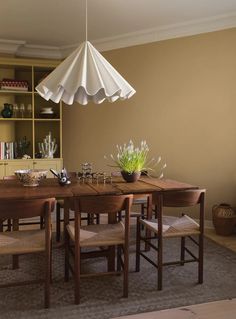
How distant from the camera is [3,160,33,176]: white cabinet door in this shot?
4902mm

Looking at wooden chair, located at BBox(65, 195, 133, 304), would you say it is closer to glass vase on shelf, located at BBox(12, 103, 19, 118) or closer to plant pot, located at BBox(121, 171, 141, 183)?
plant pot, located at BBox(121, 171, 141, 183)

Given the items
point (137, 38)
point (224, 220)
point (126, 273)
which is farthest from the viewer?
point (137, 38)

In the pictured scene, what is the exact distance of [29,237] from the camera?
2.53 m

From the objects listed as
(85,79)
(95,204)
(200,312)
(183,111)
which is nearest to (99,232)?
(95,204)

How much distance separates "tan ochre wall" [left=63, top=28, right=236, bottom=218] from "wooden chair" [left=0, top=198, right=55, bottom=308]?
2.59m

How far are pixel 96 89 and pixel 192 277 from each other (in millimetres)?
1749

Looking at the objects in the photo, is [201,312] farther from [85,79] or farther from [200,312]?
[85,79]

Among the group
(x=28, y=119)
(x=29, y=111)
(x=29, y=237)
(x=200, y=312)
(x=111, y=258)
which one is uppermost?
(x=29, y=111)

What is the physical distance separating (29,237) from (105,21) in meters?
2.91

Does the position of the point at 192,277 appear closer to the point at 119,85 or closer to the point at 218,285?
the point at 218,285

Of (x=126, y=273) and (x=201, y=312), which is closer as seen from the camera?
(x=201, y=312)

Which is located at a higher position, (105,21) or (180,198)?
(105,21)

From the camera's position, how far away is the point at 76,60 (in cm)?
283

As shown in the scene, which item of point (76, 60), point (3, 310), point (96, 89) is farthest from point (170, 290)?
point (76, 60)
